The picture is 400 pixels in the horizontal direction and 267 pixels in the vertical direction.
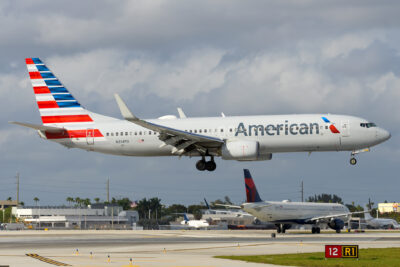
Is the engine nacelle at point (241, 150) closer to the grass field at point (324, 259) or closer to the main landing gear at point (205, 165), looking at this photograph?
the main landing gear at point (205, 165)

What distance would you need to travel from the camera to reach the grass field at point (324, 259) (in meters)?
43.4

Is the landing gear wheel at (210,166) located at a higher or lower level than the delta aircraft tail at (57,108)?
lower

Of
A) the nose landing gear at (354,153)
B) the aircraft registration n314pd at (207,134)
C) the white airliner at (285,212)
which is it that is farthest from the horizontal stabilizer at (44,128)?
the white airliner at (285,212)

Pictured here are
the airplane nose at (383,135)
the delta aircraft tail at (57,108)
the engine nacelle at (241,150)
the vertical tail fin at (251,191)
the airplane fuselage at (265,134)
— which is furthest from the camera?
the vertical tail fin at (251,191)

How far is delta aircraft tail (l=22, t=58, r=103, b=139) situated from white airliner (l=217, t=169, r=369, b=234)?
43.4 metres

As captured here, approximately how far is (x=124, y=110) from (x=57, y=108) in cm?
1676

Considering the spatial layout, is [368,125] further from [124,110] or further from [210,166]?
[124,110]

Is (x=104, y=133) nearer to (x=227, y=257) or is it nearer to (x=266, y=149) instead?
(x=266, y=149)

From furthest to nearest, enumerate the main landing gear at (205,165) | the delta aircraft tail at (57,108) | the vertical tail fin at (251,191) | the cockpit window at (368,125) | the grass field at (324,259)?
the vertical tail fin at (251,191) < the delta aircraft tail at (57,108) < the main landing gear at (205,165) < the cockpit window at (368,125) < the grass field at (324,259)

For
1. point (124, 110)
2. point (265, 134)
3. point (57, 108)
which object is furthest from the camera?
point (57, 108)

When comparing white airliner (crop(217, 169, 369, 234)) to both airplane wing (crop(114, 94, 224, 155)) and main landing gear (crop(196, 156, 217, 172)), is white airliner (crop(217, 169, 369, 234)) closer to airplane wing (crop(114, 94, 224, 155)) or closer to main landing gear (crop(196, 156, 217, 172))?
main landing gear (crop(196, 156, 217, 172))

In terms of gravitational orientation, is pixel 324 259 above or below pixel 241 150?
below

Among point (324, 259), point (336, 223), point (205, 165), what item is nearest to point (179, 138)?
point (205, 165)

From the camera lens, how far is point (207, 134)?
68.4 m
